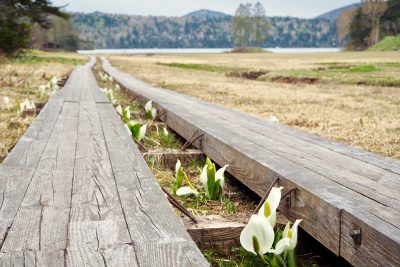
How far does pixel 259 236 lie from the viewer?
1849mm

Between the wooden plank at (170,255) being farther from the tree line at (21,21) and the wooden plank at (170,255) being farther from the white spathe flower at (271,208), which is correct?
the tree line at (21,21)

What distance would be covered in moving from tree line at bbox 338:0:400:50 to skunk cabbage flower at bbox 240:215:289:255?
76.2m

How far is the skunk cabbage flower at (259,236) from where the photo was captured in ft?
5.98

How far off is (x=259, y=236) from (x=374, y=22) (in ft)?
260

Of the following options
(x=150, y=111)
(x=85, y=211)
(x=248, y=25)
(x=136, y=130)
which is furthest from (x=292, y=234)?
(x=248, y=25)

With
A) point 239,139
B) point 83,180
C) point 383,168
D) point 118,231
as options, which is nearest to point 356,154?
point 383,168

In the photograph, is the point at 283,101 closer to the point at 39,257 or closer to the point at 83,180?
the point at 83,180

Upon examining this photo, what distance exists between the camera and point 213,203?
3.01 metres

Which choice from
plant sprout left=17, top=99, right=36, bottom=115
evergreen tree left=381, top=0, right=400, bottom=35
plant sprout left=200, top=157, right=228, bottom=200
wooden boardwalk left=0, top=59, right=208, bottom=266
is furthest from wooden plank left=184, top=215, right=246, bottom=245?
evergreen tree left=381, top=0, right=400, bottom=35

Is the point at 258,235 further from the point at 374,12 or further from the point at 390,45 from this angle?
the point at 374,12

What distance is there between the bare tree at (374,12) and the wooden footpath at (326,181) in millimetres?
74404

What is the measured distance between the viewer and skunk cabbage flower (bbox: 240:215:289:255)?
1.82 metres

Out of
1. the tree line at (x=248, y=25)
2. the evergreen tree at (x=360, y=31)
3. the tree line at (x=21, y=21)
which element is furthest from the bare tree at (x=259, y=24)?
the tree line at (x=21, y=21)

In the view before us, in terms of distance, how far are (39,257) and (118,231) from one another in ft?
0.98
